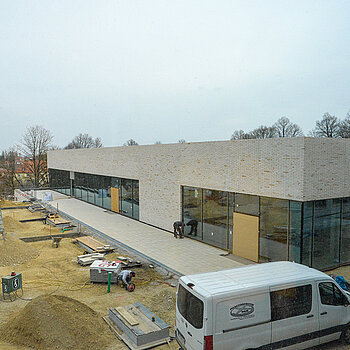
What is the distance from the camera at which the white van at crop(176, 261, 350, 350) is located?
18.2 ft

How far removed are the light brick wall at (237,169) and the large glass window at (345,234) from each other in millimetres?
478

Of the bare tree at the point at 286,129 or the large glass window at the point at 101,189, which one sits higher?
the bare tree at the point at 286,129

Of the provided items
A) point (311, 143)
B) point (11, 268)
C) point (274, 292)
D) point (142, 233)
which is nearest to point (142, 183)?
point (142, 233)

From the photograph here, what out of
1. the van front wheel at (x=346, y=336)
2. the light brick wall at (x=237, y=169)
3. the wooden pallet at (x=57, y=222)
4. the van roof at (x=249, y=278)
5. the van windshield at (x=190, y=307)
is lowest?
the wooden pallet at (x=57, y=222)

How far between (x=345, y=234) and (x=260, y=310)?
24.0 ft

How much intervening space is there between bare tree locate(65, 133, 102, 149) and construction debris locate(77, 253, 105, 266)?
1895 inches

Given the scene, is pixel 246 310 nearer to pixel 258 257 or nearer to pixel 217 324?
pixel 217 324

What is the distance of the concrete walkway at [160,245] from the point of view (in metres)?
11.8

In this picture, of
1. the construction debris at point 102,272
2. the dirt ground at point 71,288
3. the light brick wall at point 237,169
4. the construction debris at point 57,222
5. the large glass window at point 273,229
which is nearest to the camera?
the dirt ground at point 71,288

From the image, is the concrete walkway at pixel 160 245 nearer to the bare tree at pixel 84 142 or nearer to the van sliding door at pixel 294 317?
the van sliding door at pixel 294 317

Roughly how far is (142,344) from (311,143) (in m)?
7.37

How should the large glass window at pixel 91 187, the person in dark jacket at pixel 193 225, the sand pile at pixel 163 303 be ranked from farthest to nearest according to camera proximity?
1. the large glass window at pixel 91 187
2. the person in dark jacket at pixel 193 225
3. the sand pile at pixel 163 303

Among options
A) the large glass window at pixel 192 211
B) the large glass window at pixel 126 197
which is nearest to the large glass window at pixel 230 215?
the large glass window at pixel 192 211

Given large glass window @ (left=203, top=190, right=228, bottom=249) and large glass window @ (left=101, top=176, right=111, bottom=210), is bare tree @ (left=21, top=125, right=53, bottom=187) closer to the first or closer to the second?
large glass window @ (left=101, top=176, right=111, bottom=210)
